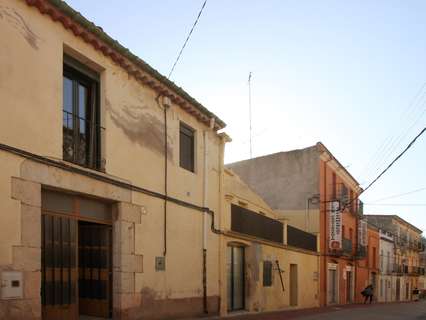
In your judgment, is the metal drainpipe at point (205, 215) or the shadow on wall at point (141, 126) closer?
the shadow on wall at point (141, 126)

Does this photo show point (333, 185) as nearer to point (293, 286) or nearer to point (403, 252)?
point (293, 286)

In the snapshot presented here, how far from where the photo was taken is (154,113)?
1263cm

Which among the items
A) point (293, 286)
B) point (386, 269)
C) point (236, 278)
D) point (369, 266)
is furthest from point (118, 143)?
point (386, 269)

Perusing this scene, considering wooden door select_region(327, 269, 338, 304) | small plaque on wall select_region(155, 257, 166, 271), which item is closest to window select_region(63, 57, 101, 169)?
small plaque on wall select_region(155, 257, 166, 271)

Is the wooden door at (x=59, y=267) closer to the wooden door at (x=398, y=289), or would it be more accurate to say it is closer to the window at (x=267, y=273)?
the window at (x=267, y=273)

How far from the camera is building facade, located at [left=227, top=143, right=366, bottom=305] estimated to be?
28453 millimetres

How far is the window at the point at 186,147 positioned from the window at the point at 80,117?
12.1 feet

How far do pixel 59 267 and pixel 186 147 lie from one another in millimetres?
5654

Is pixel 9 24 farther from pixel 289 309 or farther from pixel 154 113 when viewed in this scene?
pixel 289 309

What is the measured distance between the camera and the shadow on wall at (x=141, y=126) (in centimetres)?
1126

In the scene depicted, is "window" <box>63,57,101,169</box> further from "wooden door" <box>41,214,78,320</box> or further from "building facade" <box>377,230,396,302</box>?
"building facade" <box>377,230,396,302</box>

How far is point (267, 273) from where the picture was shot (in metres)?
19.7

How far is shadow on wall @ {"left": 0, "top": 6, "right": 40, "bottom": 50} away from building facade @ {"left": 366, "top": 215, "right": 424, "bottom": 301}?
46942 mm

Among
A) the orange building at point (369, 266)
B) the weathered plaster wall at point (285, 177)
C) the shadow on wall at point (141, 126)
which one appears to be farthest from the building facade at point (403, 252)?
the shadow on wall at point (141, 126)
